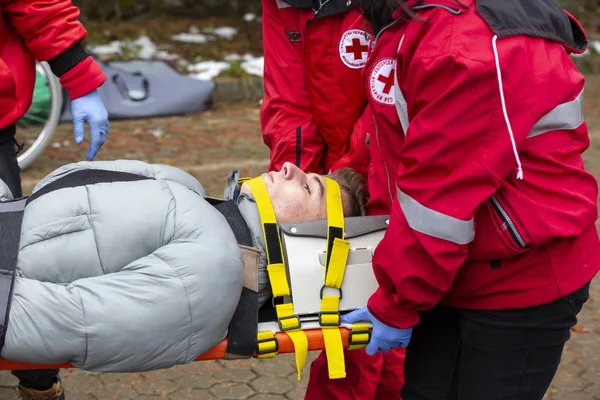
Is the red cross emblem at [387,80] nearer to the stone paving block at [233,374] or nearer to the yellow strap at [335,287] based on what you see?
the yellow strap at [335,287]

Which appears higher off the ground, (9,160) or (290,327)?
(9,160)

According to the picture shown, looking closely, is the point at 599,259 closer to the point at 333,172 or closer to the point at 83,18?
the point at 333,172

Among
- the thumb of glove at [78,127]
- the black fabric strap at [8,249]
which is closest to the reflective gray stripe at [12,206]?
the black fabric strap at [8,249]

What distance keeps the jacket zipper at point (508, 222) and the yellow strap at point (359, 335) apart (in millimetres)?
531

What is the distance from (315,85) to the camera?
3.23 m

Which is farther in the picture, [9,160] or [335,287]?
[9,160]

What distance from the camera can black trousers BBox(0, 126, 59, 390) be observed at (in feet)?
10.3

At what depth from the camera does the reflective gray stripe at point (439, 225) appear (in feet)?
6.94

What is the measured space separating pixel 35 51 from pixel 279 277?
124cm

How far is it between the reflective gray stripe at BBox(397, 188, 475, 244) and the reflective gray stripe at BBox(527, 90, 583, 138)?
0.87 ft

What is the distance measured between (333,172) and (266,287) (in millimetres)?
664

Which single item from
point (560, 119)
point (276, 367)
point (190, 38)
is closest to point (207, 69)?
point (190, 38)

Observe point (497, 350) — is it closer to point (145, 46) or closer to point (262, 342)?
point (262, 342)

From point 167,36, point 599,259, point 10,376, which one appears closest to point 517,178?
point 599,259
